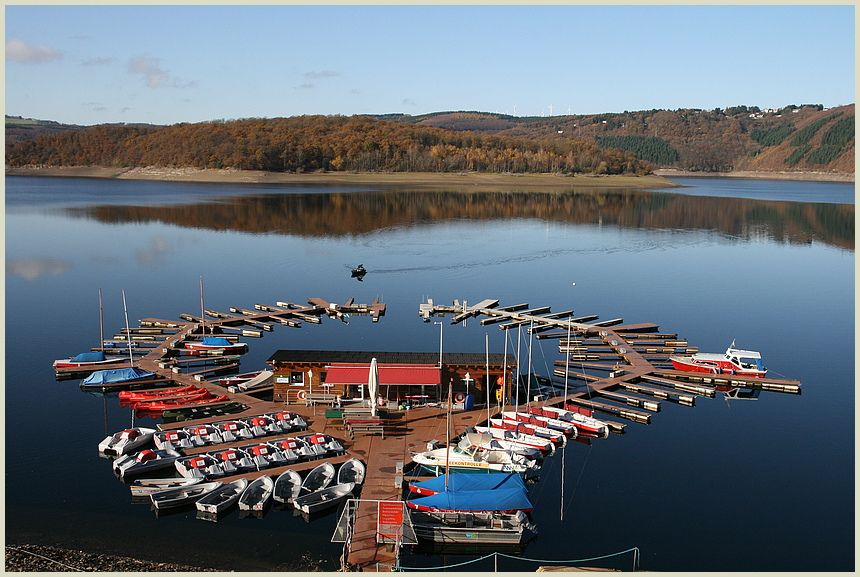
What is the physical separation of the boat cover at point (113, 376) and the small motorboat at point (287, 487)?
42.5 ft

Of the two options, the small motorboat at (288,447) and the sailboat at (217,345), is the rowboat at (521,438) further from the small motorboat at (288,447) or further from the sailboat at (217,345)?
the sailboat at (217,345)

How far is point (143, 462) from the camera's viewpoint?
2345 centimetres

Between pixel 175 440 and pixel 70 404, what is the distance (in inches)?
308

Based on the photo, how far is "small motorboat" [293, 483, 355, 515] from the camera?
2075 cm

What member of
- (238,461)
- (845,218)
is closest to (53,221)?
(238,461)

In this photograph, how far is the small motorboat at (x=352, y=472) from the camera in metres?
22.2

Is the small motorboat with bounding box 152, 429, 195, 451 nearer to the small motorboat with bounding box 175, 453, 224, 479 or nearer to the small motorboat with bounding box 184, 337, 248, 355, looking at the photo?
the small motorboat with bounding box 175, 453, 224, 479

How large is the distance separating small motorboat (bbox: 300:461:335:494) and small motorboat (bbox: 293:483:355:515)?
0.43 meters

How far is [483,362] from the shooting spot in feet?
96.9

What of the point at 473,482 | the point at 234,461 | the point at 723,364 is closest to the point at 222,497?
the point at 234,461

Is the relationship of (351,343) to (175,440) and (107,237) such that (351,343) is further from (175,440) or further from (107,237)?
(107,237)

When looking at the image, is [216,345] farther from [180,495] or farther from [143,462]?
[180,495]

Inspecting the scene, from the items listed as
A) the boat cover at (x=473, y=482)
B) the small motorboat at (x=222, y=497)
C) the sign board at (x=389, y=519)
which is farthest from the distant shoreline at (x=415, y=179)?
the sign board at (x=389, y=519)

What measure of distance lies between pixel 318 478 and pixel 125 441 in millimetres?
7153
